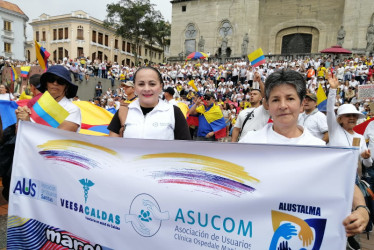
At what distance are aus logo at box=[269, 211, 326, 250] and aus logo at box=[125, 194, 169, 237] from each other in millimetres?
662

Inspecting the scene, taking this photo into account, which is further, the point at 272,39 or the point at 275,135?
the point at 272,39

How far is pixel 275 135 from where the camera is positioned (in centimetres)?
180

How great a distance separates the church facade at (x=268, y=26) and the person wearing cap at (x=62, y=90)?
3048 cm

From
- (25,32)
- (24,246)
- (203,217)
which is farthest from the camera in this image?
(25,32)

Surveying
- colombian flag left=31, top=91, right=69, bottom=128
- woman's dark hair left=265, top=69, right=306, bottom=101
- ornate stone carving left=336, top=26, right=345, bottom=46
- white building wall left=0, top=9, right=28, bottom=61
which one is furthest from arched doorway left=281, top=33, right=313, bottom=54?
white building wall left=0, top=9, right=28, bottom=61

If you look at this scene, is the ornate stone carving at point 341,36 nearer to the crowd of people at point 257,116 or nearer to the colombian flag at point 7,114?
the crowd of people at point 257,116

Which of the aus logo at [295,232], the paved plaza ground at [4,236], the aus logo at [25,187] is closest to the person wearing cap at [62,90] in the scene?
the aus logo at [25,187]

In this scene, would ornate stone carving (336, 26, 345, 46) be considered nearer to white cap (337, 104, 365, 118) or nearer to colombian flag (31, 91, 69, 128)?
white cap (337, 104, 365, 118)

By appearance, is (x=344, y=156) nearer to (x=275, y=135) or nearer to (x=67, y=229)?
(x=275, y=135)

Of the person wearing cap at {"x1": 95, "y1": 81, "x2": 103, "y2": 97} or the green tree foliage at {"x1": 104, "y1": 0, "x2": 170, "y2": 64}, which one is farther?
the green tree foliage at {"x1": 104, "y1": 0, "x2": 170, "y2": 64}

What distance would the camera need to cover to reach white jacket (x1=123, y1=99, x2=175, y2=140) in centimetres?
226

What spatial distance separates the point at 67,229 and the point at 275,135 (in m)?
1.62

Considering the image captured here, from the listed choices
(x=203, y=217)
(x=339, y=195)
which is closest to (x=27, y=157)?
(x=203, y=217)

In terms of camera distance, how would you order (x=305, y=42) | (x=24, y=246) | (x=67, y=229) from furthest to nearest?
(x=305, y=42), (x=24, y=246), (x=67, y=229)
